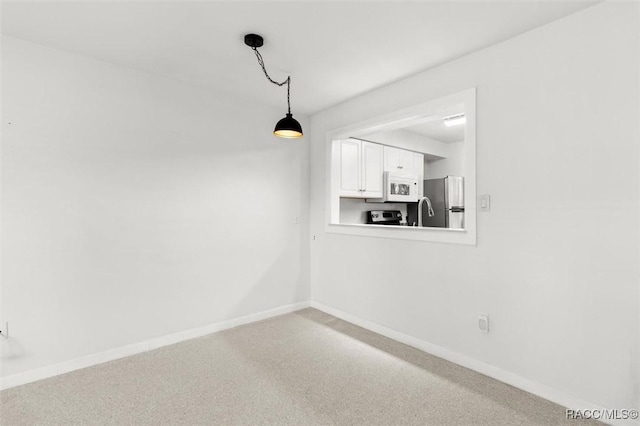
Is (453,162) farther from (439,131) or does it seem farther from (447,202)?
(447,202)

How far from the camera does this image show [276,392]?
2.20 m

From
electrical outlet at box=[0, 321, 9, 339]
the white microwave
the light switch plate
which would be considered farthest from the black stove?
electrical outlet at box=[0, 321, 9, 339]

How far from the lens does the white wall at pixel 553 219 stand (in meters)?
1.84

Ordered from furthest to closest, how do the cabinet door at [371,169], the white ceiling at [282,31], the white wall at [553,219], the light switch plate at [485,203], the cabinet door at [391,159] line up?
the cabinet door at [391,159] → the cabinet door at [371,169] → the light switch plate at [485,203] → the white ceiling at [282,31] → the white wall at [553,219]

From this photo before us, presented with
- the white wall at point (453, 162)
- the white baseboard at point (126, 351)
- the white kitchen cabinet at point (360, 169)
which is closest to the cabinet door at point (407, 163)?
the white kitchen cabinet at point (360, 169)

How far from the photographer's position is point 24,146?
91.4 inches

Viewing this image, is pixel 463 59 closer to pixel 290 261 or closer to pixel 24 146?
pixel 290 261

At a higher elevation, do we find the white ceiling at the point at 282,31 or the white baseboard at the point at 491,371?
the white ceiling at the point at 282,31

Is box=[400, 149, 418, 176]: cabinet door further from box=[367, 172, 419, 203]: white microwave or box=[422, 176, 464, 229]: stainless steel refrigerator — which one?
box=[422, 176, 464, 229]: stainless steel refrigerator

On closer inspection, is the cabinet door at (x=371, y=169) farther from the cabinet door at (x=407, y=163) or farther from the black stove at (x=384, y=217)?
the cabinet door at (x=407, y=163)

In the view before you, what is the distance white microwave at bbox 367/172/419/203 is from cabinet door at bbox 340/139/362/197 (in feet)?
2.05

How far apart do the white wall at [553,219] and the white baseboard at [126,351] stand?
1.87 meters

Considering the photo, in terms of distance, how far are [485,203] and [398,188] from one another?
2450 millimetres

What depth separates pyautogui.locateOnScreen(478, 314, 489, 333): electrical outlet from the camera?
2432 millimetres
